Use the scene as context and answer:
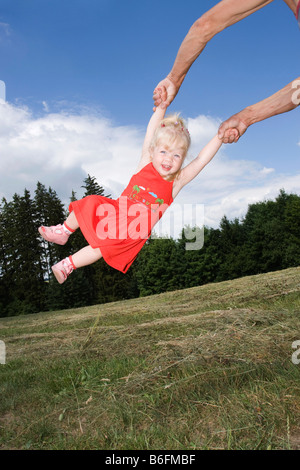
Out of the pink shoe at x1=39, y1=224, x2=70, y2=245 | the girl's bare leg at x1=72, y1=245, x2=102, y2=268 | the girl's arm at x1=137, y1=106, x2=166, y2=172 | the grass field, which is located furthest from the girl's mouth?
the grass field

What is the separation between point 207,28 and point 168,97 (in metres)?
0.31

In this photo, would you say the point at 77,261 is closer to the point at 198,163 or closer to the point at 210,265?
the point at 198,163

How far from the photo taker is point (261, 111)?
1355 millimetres

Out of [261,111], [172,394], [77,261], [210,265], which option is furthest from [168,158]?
[210,265]

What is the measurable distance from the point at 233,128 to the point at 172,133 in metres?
0.21

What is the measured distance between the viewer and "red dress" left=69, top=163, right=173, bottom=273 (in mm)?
1323

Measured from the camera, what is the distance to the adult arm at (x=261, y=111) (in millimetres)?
1334

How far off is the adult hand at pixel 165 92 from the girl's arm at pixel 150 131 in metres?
0.03

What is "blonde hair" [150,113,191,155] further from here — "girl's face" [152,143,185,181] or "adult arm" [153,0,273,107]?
"adult arm" [153,0,273,107]

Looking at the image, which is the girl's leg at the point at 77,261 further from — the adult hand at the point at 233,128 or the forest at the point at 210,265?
the forest at the point at 210,265

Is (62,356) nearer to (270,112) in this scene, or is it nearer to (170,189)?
(170,189)

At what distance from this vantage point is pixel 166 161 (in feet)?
4.48
